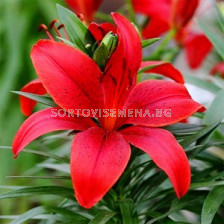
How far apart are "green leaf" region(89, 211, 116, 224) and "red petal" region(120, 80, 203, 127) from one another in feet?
0.43

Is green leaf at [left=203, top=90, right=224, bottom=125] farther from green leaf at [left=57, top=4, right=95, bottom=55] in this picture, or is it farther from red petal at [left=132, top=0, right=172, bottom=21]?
red petal at [left=132, top=0, right=172, bottom=21]

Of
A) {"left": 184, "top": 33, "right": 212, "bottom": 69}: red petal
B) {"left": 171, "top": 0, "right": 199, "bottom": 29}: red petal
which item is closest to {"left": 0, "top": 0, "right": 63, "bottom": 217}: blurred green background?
{"left": 184, "top": 33, "right": 212, "bottom": 69}: red petal

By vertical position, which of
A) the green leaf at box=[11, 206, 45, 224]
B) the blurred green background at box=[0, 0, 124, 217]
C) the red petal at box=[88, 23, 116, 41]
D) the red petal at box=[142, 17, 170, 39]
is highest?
the red petal at box=[88, 23, 116, 41]

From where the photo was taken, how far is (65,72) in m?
0.64

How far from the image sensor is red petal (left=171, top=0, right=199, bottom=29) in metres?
1.18

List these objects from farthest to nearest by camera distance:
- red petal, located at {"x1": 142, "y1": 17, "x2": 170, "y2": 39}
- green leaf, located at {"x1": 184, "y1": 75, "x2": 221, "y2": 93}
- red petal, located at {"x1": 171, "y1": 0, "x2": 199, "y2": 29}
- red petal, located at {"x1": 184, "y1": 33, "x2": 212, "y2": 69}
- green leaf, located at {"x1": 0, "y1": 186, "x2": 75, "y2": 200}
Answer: red petal, located at {"x1": 184, "y1": 33, "x2": 212, "y2": 69} → red petal, located at {"x1": 142, "y1": 17, "x2": 170, "y2": 39} → red petal, located at {"x1": 171, "y1": 0, "x2": 199, "y2": 29} → green leaf, located at {"x1": 184, "y1": 75, "x2": 221, "y2": 93} → green leaf, located at {"x1": 0, "y1": 186, "x2": 75, "y2": 200}

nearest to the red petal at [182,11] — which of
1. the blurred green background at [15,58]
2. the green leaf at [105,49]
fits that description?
the green leaf at [105,49]

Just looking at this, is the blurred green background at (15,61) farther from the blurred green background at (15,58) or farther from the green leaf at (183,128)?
the green leaf at (183,128)

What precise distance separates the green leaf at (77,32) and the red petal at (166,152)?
0.13 m

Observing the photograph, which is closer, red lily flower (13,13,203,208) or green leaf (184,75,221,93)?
red lily flower (13,13,203,208)

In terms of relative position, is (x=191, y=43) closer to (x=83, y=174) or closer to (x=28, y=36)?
(x=83, y=174)

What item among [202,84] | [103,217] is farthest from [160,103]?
[202,84]

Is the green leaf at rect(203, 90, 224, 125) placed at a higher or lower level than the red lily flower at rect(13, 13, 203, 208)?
lower

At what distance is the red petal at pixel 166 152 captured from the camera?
60 centimetres
